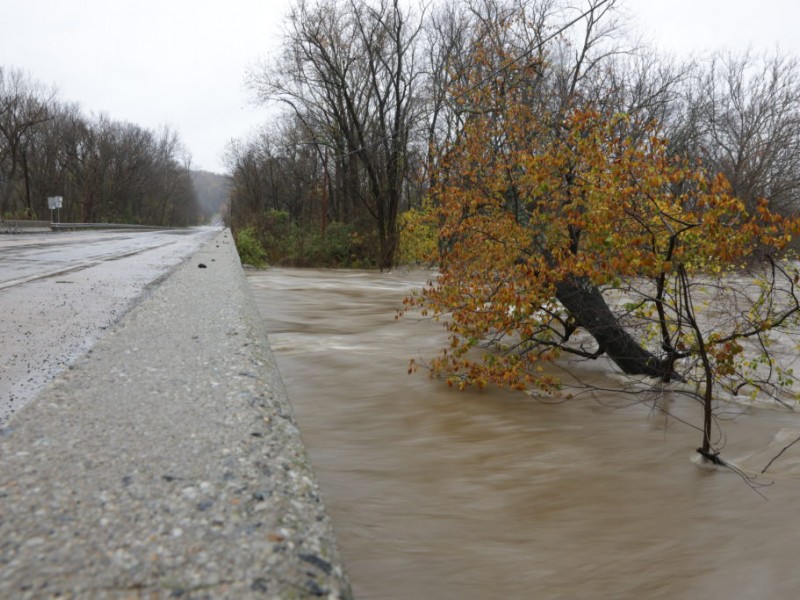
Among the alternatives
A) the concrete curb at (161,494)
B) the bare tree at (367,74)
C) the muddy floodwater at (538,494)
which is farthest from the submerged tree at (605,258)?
the bare tree at (367,74)

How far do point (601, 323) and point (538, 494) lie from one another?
3.26 meters

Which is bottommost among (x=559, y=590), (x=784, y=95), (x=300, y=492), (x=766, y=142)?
(x=559, y=590)

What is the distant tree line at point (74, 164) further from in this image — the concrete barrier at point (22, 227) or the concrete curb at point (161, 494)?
the concrete curb at point (161, 494)

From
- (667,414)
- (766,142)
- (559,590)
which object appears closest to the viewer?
(559,590)

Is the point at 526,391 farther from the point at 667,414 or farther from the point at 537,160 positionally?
the point at 537,160

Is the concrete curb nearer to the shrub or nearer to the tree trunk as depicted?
the tree trunk

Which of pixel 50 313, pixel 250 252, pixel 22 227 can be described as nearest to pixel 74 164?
pixel 22 227

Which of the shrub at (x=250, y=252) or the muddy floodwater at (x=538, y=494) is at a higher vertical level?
the shrub at (x=250, y=252)

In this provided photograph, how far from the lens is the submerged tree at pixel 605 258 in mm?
4410

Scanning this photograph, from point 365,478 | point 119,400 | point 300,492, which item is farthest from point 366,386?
point 300,492

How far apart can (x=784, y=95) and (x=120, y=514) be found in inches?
1537

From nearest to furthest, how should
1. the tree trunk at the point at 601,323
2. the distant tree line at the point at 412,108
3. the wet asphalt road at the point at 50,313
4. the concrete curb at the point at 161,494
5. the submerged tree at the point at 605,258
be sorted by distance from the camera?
the concrete curb at the point at 161,494 → the wet asphalt road at the point at 50,313 → the submerged tree at the point at 605,258 → the tree trunk at the point at 601,323 → the distant tree line at the point at 412,108

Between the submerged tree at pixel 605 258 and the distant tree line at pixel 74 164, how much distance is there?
141 ft

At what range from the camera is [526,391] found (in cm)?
605
